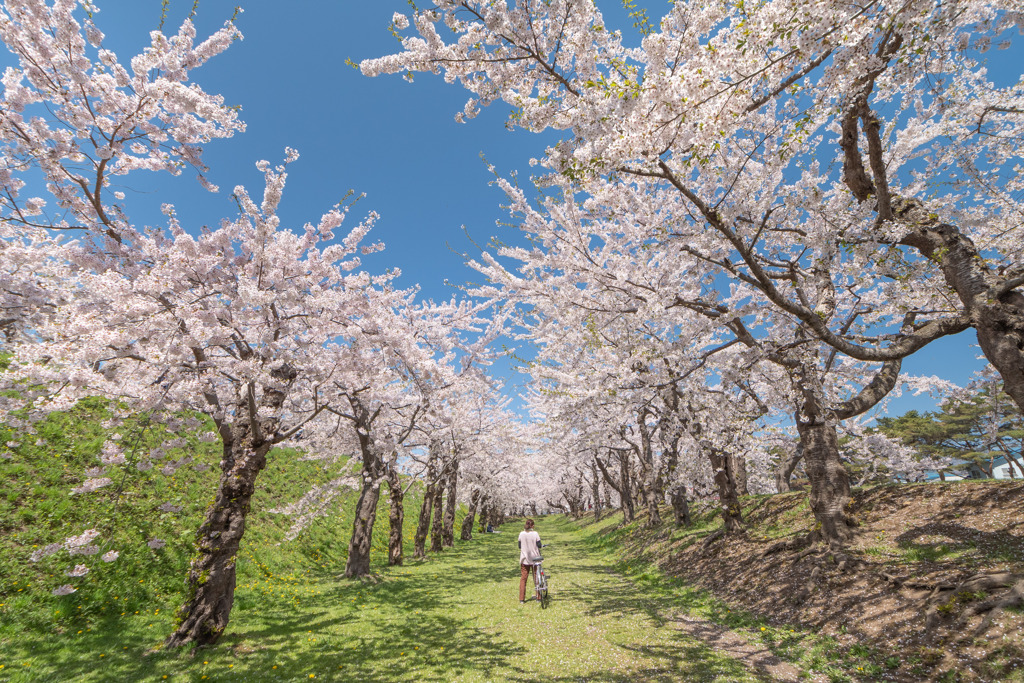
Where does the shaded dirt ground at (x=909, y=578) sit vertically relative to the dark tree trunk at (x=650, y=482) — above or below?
below

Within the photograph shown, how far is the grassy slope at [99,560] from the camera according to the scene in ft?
25.2

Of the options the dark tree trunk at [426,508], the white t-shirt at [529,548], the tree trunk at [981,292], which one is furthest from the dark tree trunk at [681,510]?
the tree trunk at [981,292]

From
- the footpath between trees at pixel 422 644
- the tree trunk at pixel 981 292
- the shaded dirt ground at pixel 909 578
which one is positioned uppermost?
the tree trunk at pixel 981 292

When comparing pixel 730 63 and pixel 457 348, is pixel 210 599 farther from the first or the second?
pixel 730 63

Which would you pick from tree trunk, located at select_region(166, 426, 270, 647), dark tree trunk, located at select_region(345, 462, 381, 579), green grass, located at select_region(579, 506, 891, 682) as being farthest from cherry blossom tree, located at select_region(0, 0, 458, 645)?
green grass, located at select_region(579, 506, 891, 682)

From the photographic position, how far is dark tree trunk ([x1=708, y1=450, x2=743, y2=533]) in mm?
13688

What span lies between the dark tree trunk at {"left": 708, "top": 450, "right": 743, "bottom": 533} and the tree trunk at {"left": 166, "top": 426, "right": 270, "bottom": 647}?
42.8 feet

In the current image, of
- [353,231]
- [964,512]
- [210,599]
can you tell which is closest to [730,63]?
[353,231]

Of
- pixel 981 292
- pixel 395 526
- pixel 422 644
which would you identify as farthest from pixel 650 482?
pixel 981 292

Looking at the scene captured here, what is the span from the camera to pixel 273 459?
2338 cm

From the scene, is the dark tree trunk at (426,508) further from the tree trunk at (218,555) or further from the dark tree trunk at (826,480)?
the dark tree trunk at (826,480)

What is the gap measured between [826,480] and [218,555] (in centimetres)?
1350

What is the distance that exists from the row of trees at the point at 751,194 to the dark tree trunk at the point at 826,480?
0.05 m

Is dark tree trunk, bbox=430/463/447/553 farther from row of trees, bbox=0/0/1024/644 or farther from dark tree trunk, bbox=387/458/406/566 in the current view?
row of trees, bbox=0/0/1024/644
